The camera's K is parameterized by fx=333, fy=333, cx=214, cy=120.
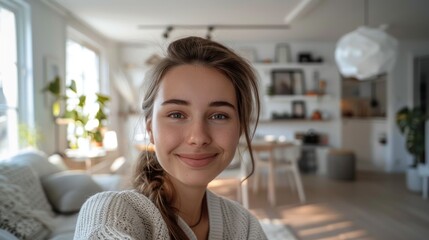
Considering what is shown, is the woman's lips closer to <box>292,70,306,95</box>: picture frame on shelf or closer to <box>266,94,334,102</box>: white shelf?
<box>266,94,334,102</box>: white shelf

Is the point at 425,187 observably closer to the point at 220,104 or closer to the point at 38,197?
the point at 38,197

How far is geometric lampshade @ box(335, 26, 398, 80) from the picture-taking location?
282 centimetres

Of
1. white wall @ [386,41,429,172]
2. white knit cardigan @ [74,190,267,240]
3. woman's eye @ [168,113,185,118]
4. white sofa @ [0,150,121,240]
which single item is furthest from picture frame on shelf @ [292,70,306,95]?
woman's eye @ [168,113,185,118]

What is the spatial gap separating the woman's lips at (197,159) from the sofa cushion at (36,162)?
2.01m

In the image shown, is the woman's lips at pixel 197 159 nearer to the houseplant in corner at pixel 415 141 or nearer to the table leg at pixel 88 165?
the table leg at pixel 88 165

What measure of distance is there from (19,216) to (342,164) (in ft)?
15.2

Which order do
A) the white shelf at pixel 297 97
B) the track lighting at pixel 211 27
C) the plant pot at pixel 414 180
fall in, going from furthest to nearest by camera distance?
the white shelf at pixel 297 97 < the track lighting at pixel 211 27 < the plant pot at pixel 414 180

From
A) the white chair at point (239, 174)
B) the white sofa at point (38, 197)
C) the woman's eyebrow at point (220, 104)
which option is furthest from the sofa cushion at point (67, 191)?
the woman's eyebrow at point (220, 104)

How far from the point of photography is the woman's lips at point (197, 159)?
0.67m

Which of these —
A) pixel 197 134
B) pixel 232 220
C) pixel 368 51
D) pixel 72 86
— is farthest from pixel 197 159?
pixel 72 86

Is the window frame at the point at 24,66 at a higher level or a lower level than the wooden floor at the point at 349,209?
higher

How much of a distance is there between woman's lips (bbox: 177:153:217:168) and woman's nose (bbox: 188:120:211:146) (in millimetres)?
27

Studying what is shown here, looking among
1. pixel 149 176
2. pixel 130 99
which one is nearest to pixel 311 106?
pixel 130 99

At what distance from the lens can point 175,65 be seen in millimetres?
730
